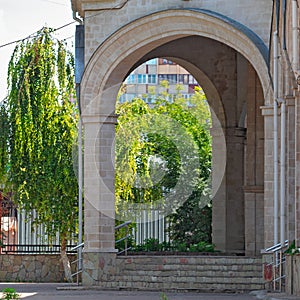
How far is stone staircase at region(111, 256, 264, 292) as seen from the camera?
85.1ft

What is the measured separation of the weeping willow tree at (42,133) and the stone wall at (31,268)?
0.45m

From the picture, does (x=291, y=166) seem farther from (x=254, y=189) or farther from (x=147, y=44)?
(x=254, y=189)

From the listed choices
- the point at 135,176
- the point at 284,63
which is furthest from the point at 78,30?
the point at 135,176

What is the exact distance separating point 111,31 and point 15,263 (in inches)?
334

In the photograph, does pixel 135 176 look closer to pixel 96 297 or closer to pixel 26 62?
pixel 26 62

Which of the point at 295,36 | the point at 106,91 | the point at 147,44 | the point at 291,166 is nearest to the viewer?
the point at 295,36

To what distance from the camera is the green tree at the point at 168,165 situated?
39969 mm

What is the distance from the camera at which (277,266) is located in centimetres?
2447

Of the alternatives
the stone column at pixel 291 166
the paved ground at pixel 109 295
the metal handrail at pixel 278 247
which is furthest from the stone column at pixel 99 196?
the stone column at pixel 291 166

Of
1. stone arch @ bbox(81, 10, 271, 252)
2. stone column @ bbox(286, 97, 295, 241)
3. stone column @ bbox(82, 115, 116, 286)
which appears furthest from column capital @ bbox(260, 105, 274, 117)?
stone column @ bbox(82, 115, 116, 286)

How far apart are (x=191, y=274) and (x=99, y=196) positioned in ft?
9.11

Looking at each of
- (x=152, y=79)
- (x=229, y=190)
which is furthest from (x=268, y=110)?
(x=152, y=79)

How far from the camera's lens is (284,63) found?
24.4 m

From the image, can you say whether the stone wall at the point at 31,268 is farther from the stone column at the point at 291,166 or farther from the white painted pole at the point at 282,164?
the stone column at the point at 291,166
